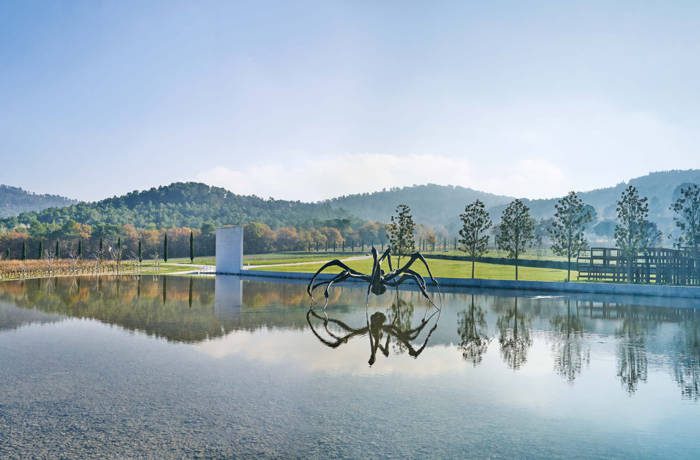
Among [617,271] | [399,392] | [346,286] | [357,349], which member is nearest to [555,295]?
[617,271]

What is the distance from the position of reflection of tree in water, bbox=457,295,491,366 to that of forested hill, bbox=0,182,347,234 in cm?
8469

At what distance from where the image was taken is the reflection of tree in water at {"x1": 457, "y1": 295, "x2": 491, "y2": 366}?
12253 mm

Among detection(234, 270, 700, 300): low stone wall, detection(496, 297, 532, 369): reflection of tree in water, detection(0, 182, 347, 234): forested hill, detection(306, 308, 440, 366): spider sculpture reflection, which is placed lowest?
detection(306, 308, 440, 366): spider sculpture reflection

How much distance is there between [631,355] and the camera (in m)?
12.2

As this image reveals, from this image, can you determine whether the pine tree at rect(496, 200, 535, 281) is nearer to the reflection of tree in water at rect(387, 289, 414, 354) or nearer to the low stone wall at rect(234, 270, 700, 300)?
the low stone wall at rect(234, 270, 700, 300)

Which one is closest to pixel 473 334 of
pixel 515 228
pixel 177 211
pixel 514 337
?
pixel 514 337

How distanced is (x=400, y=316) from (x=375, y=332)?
12.3 ft

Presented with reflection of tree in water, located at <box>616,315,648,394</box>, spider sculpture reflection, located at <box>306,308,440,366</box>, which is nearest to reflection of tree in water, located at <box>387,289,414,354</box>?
spider sculpture reflection, located at <box>306,308,440,366</box>

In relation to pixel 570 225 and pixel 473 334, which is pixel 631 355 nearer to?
pixel 473 334

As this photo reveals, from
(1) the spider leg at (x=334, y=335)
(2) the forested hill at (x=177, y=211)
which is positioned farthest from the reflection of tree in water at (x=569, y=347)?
(2) the forested hill at (x=177, y=211)

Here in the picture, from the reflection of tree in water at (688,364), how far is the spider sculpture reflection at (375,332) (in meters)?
5.23

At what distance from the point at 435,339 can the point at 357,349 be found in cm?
261

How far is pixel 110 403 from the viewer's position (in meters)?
8.30

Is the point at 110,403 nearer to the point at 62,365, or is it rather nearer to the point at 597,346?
the point at 62,365
